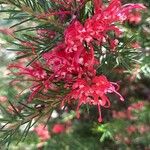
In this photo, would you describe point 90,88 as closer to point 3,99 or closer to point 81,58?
point 81,58

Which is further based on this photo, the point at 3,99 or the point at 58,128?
the point at 58,128

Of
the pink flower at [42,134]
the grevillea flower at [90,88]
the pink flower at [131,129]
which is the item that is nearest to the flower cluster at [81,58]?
the grevillea flower at [90,88]

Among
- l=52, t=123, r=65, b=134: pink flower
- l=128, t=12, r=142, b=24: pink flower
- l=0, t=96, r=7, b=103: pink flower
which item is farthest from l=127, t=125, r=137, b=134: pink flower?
l=0, t=96, r=7, b=103: pink flower

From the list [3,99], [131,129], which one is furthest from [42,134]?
[131,129]

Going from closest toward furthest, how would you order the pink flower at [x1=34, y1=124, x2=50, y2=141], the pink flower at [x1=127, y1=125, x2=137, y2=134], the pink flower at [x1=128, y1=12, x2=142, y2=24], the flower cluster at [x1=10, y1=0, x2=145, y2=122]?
the flower cluster at [x1=10, y1=0, x2=145, y2=122] → the pink flower at [x1=128, y1=12, x2=142, y2=24] → the pink flower at [x1=127, y1=125, x2=137, y2=134] → the pink flower at [x1=34, y1=124, x2=50, y2=141]

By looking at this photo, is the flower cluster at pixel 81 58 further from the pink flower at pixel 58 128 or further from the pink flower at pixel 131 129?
the pink flower at pixel 58 128

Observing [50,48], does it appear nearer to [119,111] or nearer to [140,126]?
[140,126]

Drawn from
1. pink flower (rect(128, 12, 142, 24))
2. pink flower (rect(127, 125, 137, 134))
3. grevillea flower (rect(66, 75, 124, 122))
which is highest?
grevillea flower (rect(66, 75, 124, 122))

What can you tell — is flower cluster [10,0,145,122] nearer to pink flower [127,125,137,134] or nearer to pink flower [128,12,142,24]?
pink flower [128,12,142,24]
